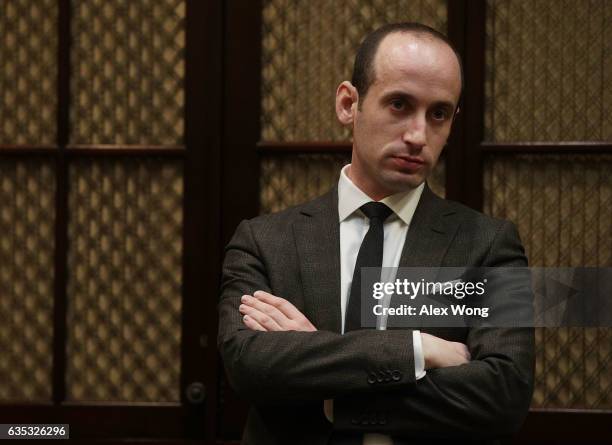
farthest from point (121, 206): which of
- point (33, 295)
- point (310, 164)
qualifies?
point (310, 164)

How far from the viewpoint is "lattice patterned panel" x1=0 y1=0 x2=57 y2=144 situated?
2.57 metres

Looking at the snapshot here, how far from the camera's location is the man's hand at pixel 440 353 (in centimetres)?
160

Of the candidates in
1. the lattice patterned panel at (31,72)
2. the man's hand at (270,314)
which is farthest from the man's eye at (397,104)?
the lattice patterned panel at (31,72)

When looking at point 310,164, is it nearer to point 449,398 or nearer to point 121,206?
point 121,206

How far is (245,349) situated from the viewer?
1.63 m

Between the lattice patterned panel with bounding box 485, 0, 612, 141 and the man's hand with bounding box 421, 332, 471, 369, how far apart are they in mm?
974

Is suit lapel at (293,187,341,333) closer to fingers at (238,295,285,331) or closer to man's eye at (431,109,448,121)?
fingers at (238,295,285,331)

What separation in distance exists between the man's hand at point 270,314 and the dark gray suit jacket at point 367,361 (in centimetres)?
2

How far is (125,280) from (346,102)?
1031 millimetres

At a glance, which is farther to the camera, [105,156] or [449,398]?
[105,156]

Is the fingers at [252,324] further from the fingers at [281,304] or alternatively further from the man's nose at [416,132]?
the man's nose at [416,132]

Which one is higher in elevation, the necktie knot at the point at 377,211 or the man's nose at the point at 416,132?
the man's nose at the point at 416,132

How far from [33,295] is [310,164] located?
0.88 meters

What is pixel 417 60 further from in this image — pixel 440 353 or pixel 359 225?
pixel 440 353
